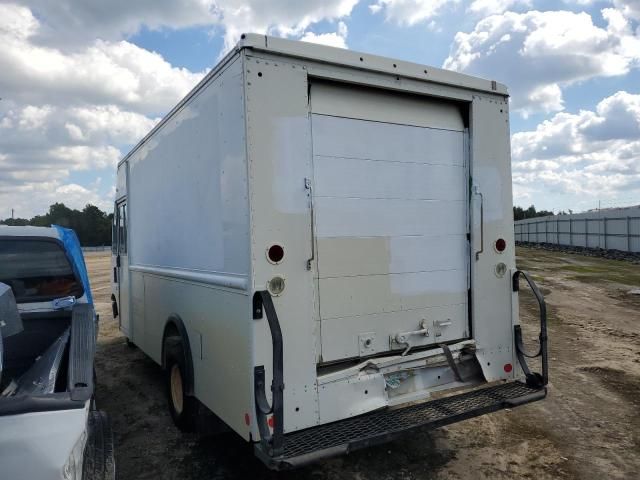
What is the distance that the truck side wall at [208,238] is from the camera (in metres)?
3.45

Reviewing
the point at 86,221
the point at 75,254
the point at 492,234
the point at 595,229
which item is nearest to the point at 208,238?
the point at 75,254

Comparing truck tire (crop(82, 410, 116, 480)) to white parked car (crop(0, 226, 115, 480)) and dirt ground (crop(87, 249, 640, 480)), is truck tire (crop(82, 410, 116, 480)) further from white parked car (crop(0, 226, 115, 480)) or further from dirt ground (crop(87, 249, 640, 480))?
dirt ground (crop(87, 249, 640, 480))

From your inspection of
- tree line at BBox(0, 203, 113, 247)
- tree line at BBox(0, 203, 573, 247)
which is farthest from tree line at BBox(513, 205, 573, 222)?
tree line at BBox(0, 203, 113, 247)

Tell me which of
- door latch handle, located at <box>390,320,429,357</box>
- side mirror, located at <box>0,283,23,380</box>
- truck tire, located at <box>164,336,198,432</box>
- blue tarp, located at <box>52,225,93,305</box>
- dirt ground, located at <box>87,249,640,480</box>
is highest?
blue tarp, located at <box>52,225,93,305</box>

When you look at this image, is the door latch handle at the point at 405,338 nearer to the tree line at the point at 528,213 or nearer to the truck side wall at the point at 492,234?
the truck side wall at the point at 492,234

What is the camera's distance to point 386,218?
4012 millimetres

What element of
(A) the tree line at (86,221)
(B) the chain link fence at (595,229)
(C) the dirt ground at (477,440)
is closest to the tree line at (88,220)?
(A) the tree line at (86,221)

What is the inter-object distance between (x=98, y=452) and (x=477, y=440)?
3286 millimetres

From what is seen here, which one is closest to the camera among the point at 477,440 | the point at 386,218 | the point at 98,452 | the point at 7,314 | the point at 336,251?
the point at 7,314

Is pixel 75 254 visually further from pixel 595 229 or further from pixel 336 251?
pixel 595 229

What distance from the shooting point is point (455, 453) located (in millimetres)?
4348

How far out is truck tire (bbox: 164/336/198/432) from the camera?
456cm

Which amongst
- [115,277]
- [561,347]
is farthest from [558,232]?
[115,277]

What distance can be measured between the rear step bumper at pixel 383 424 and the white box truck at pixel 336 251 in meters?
0.02
